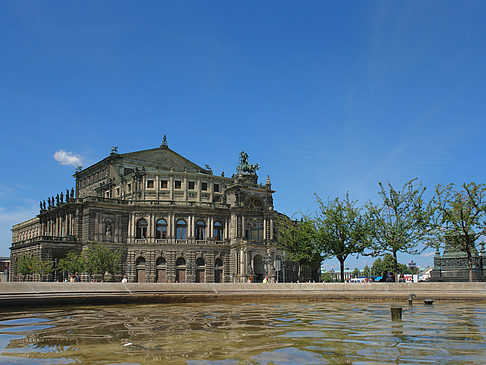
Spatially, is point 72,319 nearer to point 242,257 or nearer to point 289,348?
point 289,348

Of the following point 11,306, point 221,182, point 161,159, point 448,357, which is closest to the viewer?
point 448,357

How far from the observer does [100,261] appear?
68438 millimetres

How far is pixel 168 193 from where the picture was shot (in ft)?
275

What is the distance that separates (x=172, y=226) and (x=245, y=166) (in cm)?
1867

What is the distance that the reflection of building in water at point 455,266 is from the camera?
3797 cm

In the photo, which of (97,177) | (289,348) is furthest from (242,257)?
(289,348)

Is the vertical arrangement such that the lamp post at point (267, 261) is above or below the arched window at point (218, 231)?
below

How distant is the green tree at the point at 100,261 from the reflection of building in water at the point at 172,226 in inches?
224

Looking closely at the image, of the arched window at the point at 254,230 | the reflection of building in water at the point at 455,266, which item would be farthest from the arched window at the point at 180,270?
the reflection of building in water at the point at 455,266

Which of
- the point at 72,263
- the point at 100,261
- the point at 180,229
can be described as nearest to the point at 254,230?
the point at 180,229

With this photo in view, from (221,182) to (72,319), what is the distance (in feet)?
231

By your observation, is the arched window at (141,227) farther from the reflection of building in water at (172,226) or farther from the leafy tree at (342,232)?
the leafy tree at (342,232)

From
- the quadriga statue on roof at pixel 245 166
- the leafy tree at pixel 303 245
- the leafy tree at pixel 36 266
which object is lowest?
the leafy tree at pixel 36 266

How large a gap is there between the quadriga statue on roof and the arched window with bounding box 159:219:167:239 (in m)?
18.1
